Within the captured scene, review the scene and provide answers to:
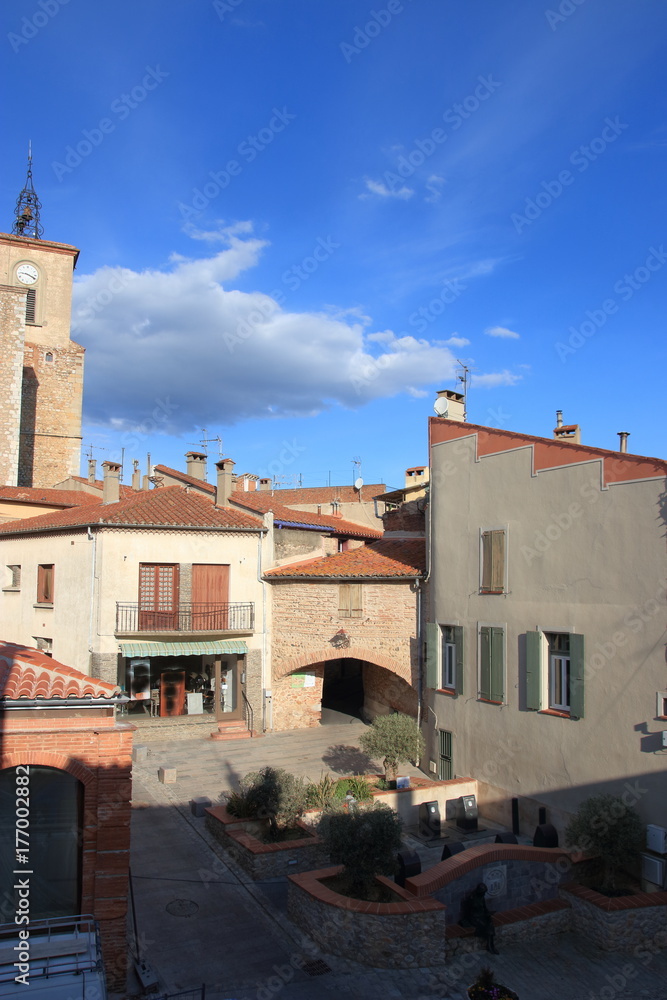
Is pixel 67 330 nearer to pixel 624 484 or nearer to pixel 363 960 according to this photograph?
pixel 624 484

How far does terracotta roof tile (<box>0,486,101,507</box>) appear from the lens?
2994 cm

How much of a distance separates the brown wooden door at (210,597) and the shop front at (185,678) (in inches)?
25.7

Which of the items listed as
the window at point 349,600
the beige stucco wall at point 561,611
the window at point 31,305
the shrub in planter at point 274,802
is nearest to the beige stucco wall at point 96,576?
the window at point 349,600

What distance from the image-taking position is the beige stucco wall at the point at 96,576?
72.5 feet

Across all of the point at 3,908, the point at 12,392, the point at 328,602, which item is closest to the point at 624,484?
the point at 328,602

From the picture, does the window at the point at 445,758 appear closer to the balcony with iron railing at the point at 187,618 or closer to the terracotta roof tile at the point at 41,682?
the balcony with iron railing at the point at 187,618

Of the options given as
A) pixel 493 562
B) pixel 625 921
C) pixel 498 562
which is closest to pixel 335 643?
pixel 493 562

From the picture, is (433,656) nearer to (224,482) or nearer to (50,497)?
(224,482)

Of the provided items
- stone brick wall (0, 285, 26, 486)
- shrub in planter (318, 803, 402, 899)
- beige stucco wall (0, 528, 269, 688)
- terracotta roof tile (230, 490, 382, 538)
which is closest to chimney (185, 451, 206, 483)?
terracotta roof tile (230, 490, 382, 538)

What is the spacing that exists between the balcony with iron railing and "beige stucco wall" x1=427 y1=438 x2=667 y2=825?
732 centimetres

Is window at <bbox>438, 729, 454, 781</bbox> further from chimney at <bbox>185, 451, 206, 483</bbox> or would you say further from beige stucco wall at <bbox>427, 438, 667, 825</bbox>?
chimney at <bbox>185, 451, 206, 483</bbox>

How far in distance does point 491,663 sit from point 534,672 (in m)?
1.40

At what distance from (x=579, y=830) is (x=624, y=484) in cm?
654

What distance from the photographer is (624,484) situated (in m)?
14.5
